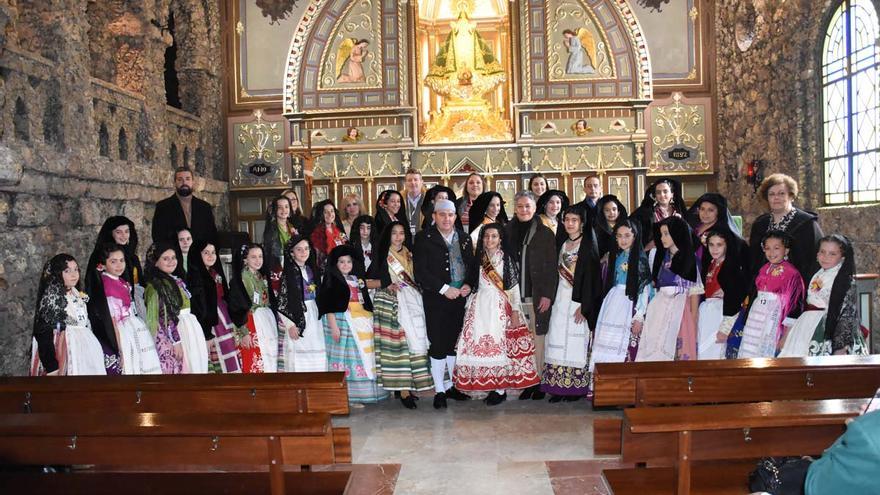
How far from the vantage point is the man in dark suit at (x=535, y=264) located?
6.24 meters

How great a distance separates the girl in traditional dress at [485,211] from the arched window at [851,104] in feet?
16.9

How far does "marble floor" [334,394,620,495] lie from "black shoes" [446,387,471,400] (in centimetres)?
9

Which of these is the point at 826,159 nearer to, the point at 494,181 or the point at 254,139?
the point at 494,181

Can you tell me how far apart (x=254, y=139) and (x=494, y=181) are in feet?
14.6

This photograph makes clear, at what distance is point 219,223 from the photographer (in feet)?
43.7

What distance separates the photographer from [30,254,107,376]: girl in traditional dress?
4.76 metres

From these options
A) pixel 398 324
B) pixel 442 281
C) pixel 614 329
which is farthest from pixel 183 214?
pixel 614 329

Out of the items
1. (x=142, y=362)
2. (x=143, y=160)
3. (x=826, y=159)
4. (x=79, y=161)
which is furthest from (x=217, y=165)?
(x=826, y=159)

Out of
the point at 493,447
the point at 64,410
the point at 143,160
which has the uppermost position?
the point at 143,160

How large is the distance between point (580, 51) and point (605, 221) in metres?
7.55

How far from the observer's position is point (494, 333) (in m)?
6.03

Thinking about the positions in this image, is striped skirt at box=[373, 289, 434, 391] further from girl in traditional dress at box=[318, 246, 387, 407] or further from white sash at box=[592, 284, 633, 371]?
white sash at box=[592, 284, 633, 371]

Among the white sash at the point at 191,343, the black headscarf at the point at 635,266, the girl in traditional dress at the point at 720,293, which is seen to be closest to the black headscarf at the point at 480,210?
the black headscarf at the point at 635,266

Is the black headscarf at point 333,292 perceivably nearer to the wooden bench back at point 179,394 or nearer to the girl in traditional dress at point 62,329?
the girl in traditional dress at point 62,329
